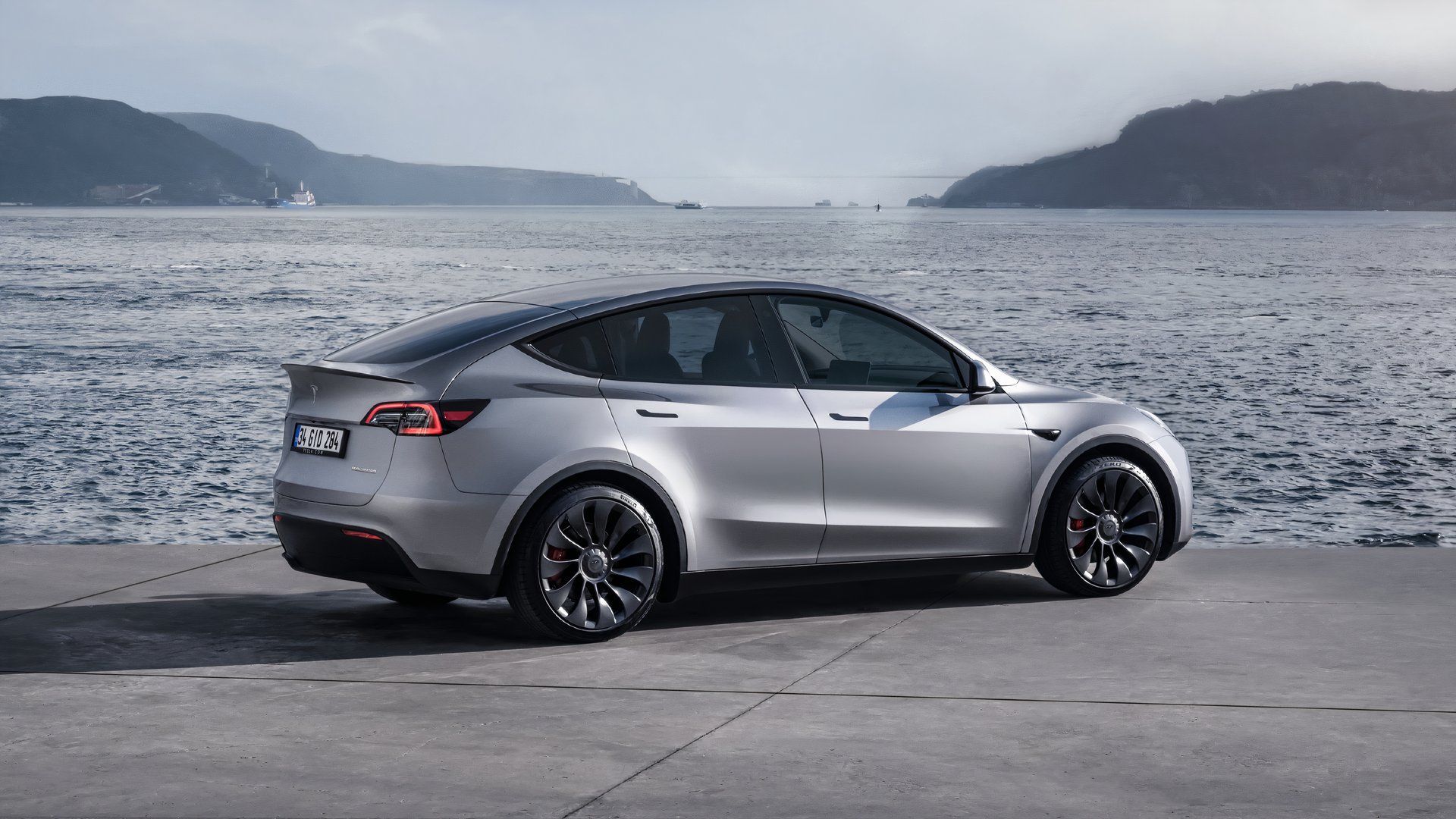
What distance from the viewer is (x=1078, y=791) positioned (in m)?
4.55

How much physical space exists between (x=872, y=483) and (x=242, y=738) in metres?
3.04

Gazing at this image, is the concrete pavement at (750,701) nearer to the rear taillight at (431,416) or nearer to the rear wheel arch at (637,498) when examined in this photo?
the rear wheel arch at (637,498)

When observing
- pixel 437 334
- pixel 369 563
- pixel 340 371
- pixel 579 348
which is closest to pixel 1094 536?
pixel 579 348

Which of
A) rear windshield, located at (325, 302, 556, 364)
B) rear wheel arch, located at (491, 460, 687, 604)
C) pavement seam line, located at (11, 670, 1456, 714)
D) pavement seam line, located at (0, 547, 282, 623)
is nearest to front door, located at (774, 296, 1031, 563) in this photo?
rear wheel arch, located at (491, 460, 687, 604)

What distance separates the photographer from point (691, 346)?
685 cm

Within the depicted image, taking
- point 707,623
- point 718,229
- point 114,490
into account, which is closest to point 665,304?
point 707,623

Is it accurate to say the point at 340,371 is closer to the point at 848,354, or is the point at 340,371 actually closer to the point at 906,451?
the point at 848,354

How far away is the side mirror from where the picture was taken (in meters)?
7.38

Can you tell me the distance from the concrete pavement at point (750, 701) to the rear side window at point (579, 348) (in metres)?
1.17

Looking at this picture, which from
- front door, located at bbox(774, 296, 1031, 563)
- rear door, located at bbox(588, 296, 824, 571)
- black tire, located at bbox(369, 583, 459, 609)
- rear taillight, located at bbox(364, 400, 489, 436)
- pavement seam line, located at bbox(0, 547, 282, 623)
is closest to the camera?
rear taillight, located at bbox(364, 400, 489, 436)

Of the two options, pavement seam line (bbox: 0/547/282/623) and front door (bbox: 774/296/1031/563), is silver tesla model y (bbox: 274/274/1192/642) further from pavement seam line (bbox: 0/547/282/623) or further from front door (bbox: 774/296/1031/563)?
pavement seam line (bbox: 0/547/282/623)

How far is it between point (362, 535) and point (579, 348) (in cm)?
116

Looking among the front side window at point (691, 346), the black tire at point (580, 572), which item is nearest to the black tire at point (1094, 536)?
the front side window at point (691, 346)

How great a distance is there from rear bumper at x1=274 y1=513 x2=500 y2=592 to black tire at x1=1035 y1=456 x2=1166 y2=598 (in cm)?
273
